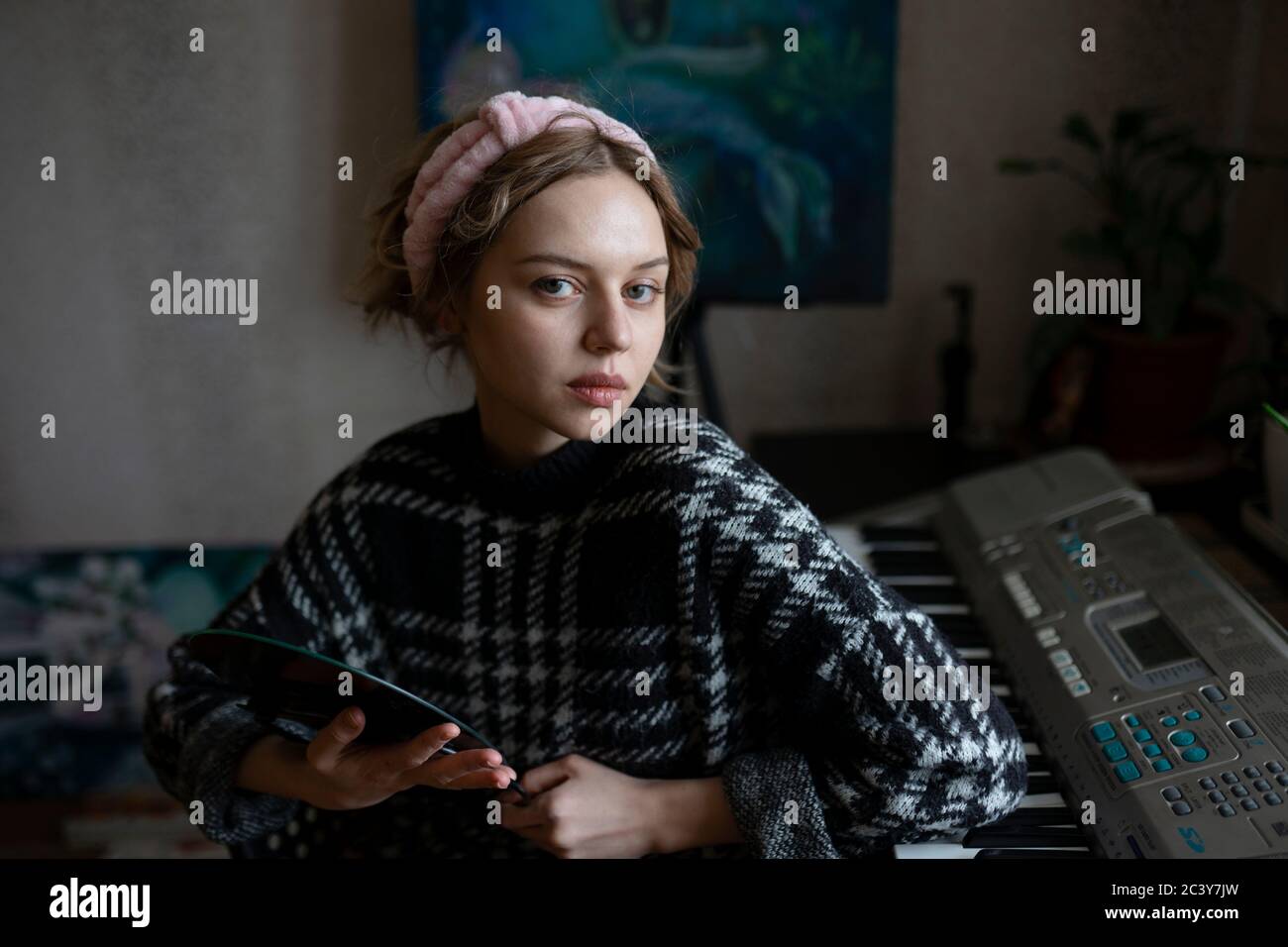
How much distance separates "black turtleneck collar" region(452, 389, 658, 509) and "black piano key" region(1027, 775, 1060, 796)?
47cm

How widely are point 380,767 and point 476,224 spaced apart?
43 centimetres

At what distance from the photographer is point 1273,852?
82cm

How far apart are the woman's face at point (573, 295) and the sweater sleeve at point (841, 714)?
0.14 meters

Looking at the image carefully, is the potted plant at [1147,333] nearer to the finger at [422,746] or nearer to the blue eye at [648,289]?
the blue eye at [648,289]

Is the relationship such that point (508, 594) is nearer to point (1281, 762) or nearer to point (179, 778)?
point (179, 778)

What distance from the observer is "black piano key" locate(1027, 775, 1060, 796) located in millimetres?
1029

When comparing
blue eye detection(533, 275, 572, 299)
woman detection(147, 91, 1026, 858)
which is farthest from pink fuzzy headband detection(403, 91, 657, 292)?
blue eye detection(533, 275, 572, 299)

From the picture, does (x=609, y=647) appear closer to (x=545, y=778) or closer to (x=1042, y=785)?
(x=545, y=778)

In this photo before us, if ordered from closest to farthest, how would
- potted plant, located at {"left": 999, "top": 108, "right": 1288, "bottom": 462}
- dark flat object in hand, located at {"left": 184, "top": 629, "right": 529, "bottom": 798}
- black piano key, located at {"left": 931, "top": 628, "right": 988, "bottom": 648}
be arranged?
dark flat object in hand, located at {"left": 184, "top": 629, "right": 529, "bottom": 798}
black piano key, located at {"left": 931, "top": 628, "right": 988, "bottom": 648}
potted plant, located at {"left": 999, "top": 108, "right": 1288, "bottom": 462}

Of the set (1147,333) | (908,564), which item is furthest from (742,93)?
(908,564)

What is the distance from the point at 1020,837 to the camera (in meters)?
0.97

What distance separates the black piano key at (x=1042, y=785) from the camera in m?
1.03

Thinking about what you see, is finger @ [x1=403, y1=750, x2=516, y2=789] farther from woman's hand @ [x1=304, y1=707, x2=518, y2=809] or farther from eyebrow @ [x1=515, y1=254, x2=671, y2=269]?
eyebrow @ [x1=515, y1=254, x2=671, y2=269]

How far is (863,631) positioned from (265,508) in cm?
174
